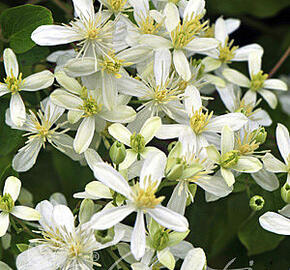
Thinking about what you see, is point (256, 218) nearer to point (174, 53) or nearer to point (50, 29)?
point (174, 53)

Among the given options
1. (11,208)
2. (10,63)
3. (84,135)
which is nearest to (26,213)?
(11,208)

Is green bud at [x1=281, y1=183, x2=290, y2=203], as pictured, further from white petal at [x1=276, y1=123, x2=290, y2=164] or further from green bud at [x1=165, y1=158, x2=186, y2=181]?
green bud at [x1=165, y1=158, x2=186, y2=181]

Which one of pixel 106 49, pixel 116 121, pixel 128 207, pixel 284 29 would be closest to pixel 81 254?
pixel 128 207

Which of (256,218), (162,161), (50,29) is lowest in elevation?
(256,218)

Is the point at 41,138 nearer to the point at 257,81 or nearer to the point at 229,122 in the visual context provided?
the point at 229,122

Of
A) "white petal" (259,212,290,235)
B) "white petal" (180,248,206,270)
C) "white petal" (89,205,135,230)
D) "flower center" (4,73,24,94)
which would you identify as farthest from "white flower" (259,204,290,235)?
"flower center" (4,73,24,94)

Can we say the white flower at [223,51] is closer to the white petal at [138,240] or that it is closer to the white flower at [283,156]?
the white flower at [283,156]
